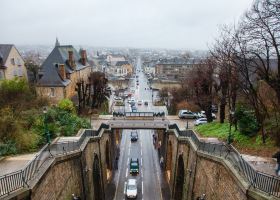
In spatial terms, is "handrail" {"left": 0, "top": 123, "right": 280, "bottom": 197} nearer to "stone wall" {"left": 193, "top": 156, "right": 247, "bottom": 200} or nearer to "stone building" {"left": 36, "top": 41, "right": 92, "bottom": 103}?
"stone wall" {"left": 193, "top": 156, "right": 247, "bottom": 200}

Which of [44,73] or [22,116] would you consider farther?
[44,73]

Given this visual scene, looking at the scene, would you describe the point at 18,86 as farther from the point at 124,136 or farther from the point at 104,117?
the point at 124,136

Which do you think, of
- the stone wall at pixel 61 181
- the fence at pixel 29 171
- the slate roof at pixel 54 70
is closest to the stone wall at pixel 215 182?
the stone wall at pixel 61 181

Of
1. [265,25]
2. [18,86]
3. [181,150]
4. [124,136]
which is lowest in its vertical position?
[124,136]

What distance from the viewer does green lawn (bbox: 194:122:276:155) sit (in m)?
19.0

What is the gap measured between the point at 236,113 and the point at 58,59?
1203 inches

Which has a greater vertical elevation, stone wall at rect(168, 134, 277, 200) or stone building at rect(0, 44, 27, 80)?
stone building at rect(0, 44, 27, 80)

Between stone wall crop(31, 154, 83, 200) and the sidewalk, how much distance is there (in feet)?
6.66

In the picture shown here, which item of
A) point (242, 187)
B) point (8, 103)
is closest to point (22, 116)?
point (8, 103)

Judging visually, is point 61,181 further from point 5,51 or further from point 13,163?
point 5,51

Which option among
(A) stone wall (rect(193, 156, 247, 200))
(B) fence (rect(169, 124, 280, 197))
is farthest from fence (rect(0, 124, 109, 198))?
(B) fence (rect(169, 124, 280, 197))

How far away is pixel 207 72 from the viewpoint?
1235 inches

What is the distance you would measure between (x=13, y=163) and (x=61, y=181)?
3.08 m

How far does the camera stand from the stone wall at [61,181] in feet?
47.9
